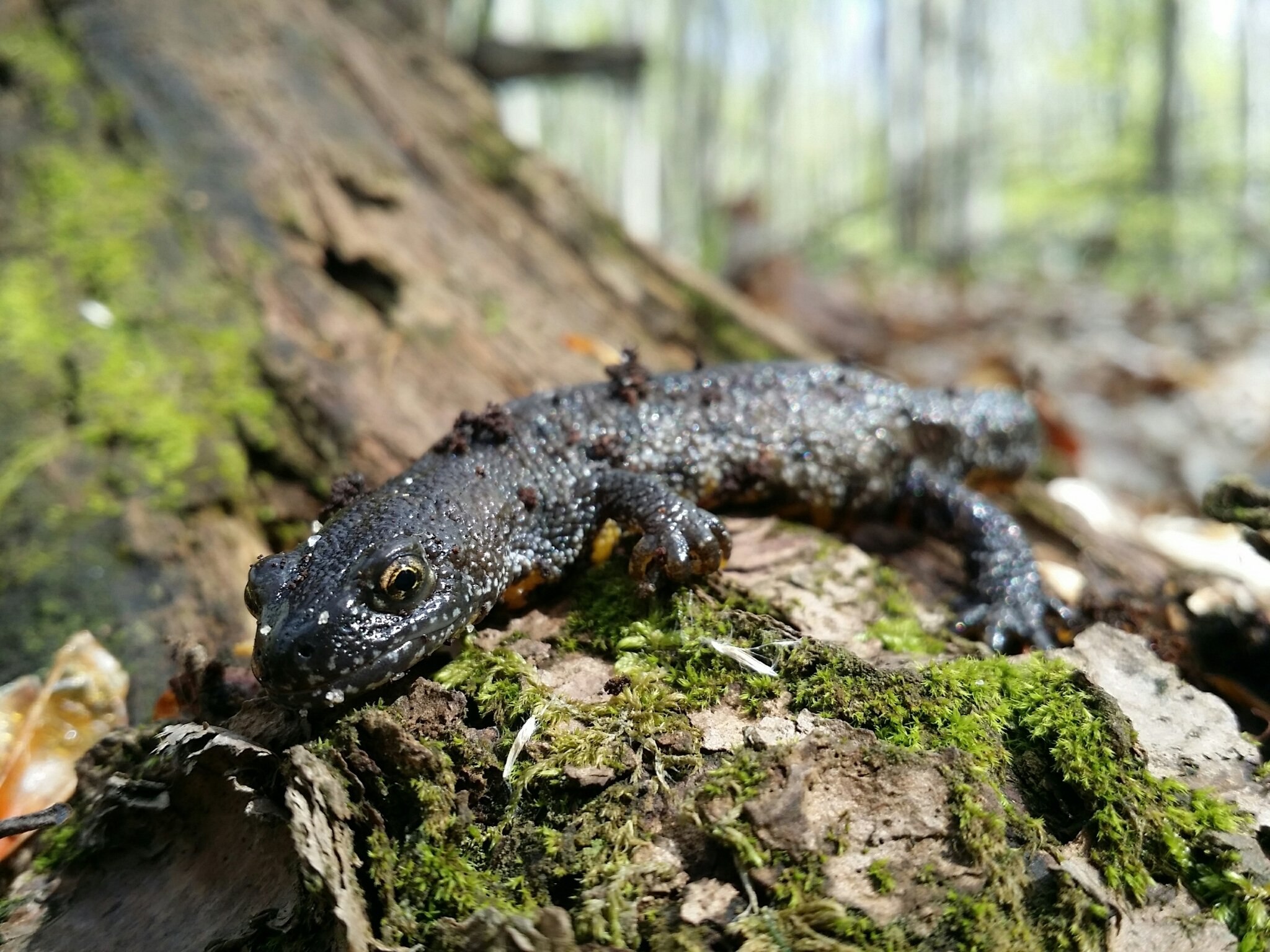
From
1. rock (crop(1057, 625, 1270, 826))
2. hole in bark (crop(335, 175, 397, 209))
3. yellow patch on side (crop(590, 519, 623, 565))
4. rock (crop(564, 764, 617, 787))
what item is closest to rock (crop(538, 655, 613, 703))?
rock (crop(564, 764, 617, 787))

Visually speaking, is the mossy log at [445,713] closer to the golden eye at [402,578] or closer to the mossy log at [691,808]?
the mossy log at [691,808]

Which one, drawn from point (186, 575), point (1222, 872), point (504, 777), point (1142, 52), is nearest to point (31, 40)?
point (186, 575)

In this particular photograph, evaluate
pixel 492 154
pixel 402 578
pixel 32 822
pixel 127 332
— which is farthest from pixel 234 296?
pixel 32 822

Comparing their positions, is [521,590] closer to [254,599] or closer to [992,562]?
[254,599]

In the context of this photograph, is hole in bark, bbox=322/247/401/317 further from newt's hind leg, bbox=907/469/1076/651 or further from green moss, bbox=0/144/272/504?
newt's hind leg, bbox=907/469/1076/651

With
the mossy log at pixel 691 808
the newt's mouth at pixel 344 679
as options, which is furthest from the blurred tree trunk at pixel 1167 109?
the newt's mouth at pixel 344 679

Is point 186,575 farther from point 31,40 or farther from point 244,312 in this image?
point 31,40
